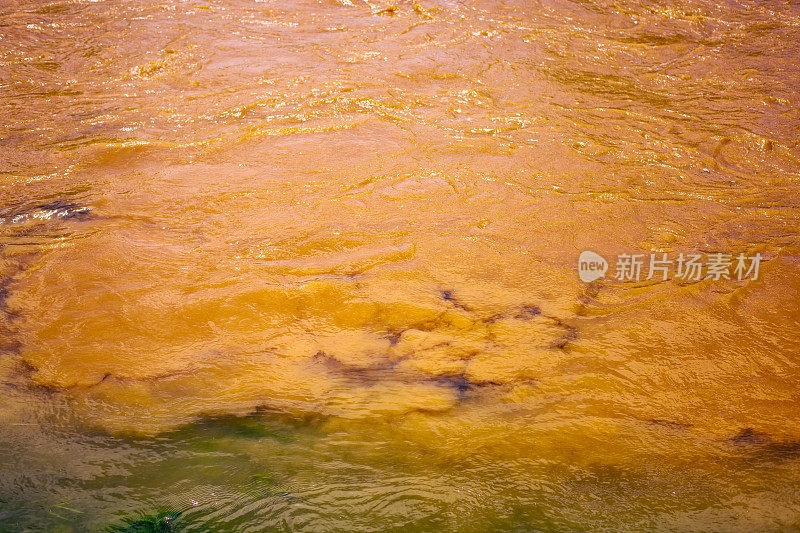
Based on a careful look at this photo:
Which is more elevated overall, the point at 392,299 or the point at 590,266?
the point at 590,266

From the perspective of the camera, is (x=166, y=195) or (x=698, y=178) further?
(x=698, y=178)

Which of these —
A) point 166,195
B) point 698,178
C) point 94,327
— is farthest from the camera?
point 698,178

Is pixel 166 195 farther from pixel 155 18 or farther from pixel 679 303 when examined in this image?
pixel 155 18

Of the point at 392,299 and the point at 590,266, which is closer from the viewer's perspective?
the point at 392,299

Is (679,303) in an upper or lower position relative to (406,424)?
upper

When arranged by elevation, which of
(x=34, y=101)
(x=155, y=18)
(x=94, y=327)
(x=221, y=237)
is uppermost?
(x=155, y=18)

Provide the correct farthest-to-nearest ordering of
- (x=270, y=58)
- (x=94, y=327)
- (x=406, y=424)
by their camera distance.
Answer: (x=270, y=58), (x=94, y=327), (x=406, y=424)

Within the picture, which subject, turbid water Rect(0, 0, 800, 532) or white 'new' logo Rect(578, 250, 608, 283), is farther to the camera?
white 'new' logo Rect(578, 250, 608, 283)

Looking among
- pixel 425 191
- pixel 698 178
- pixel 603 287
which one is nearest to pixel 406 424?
pixel 603 287
